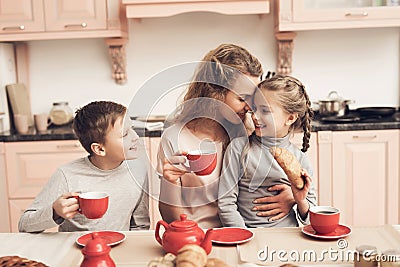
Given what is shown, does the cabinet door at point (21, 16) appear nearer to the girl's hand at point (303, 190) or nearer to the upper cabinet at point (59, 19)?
the upper cabinet at point (59, 19)

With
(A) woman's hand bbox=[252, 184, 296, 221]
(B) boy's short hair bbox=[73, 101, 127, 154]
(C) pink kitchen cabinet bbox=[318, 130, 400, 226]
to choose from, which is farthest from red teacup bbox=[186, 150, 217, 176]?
(C) pink kitchen cabinet bbox=[318, 130, 400, 226]

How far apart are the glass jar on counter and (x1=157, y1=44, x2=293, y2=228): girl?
1653mm

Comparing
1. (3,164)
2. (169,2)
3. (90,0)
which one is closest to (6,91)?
(3,164)

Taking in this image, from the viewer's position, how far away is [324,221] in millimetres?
1646

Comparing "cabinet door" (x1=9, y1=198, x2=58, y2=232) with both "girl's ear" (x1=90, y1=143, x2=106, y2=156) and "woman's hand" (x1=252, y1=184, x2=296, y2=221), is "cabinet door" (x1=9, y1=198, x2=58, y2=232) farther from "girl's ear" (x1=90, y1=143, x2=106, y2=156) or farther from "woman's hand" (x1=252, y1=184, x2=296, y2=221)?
"woman's hand" (x1=252, y1=184, x2=296, y2=221)

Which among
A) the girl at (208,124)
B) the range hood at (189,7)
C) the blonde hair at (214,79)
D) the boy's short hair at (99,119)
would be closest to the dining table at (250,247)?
the girl at (208,124)

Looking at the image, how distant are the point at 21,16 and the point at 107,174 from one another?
1733 millimetres

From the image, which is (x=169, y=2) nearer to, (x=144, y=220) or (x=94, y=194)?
(x=144, y=220)

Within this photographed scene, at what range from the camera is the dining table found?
5.02ft

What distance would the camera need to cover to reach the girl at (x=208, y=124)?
6.54 feet

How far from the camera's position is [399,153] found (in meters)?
3.26

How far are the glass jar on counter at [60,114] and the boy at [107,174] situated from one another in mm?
1556

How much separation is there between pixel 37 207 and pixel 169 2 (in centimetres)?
176

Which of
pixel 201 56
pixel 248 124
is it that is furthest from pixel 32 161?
pixel 248 124
